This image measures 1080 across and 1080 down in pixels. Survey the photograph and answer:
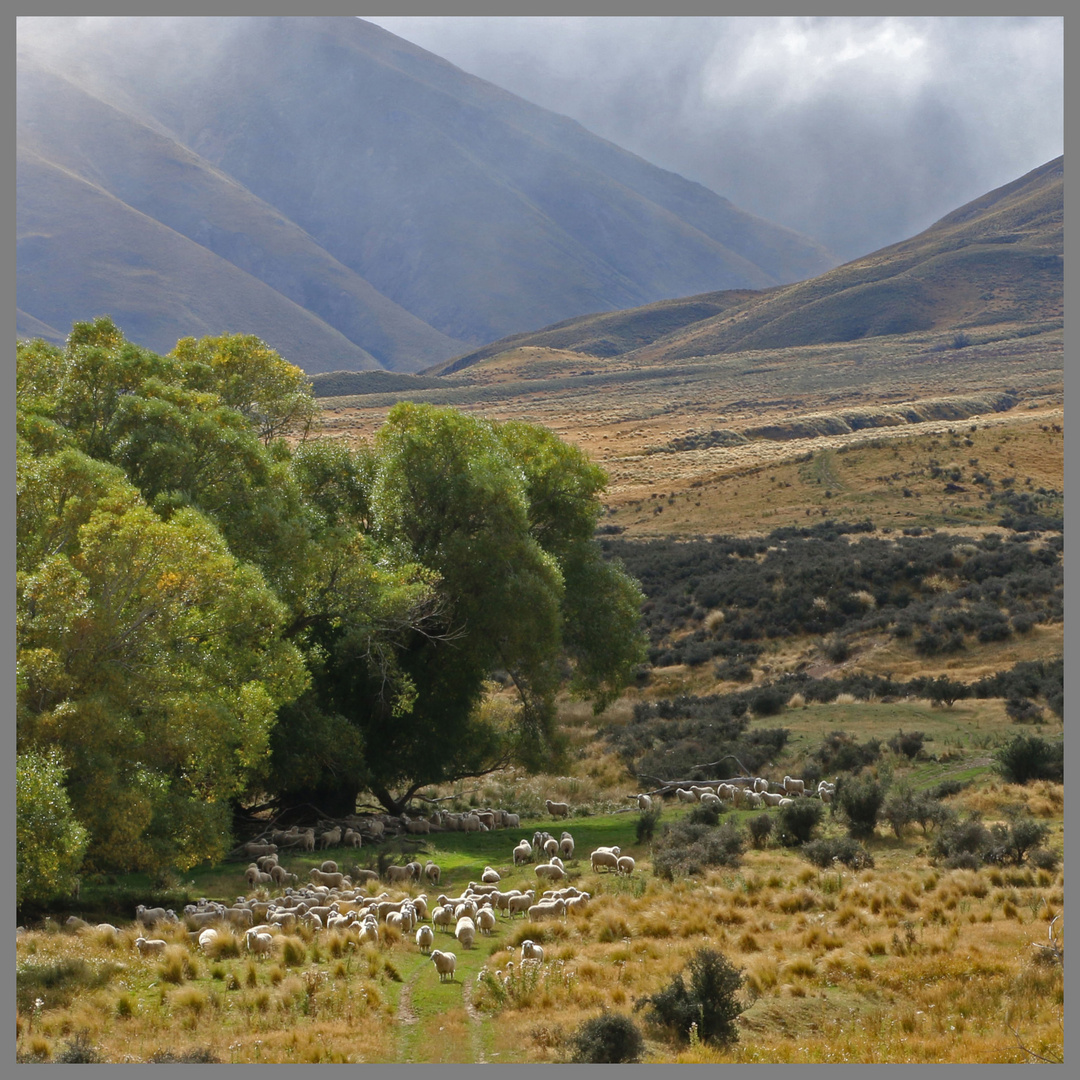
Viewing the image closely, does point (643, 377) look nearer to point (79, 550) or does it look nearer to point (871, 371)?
point (871, 371)

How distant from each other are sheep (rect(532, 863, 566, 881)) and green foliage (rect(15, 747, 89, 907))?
8.45 metres

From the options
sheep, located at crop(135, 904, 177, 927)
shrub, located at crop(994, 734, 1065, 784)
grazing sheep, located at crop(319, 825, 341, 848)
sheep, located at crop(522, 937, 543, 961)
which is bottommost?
grazing sheep, located at crop(319, 825, 341, 848)

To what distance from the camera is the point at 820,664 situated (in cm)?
4212

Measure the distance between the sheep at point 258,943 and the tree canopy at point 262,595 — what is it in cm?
234

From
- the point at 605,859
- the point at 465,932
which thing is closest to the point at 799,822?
the point at 605,859

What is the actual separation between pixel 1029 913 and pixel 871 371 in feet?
546

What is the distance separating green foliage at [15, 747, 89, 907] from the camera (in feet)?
40.4

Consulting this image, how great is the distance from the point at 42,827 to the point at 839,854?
13044mm

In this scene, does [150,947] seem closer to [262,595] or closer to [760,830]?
[262,595]

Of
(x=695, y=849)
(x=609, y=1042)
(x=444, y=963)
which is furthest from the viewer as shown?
(x=695, y=849)

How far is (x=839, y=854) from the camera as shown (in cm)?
1873

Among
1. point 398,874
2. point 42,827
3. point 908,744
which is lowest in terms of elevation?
point 398,874

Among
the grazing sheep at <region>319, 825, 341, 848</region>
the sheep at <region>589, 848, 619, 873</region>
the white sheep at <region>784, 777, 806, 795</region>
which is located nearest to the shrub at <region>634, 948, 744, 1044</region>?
the sheep at <region>589, 848, 619, 873</region>

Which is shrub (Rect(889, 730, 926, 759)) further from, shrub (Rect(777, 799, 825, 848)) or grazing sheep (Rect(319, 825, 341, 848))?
grazing sheep (Rect(319, 825, 341, 848))
